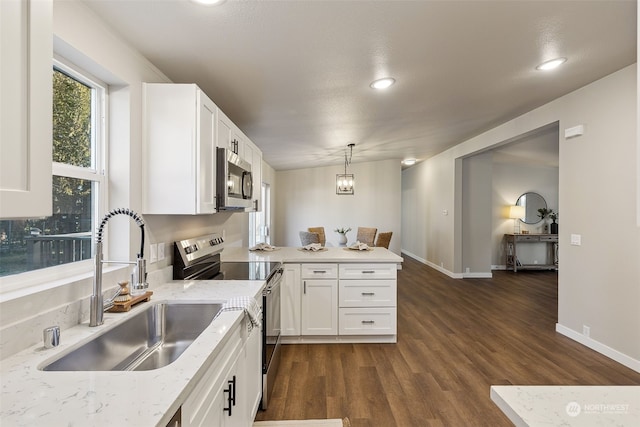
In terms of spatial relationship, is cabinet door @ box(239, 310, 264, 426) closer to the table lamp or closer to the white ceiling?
the white ceiling

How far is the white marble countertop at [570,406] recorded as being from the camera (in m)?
0.74

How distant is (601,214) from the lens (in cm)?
304

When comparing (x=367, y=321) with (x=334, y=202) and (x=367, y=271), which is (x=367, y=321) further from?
(x=334, y=202)

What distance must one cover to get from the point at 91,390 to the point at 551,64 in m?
3.55

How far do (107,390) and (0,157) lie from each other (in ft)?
2.14

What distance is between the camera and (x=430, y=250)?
7758 millimetres

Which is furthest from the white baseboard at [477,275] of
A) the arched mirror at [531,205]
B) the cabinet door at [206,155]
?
the cabinet door at [206,155]

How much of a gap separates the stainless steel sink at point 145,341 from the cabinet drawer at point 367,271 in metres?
1.72

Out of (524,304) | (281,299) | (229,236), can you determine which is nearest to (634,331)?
(524,304)

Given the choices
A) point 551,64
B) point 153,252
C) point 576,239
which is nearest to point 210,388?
point 153,252

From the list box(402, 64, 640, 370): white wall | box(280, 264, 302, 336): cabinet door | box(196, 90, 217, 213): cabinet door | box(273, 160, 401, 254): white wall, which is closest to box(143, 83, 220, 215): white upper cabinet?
box(196, 90, 217, 213): cabinet door

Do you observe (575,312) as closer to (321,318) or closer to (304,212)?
(321,318)

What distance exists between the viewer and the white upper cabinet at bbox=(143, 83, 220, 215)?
195 cm

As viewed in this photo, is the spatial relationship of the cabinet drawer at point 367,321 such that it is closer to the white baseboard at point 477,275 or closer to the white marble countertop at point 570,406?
the white marble countertop at point 570,406
